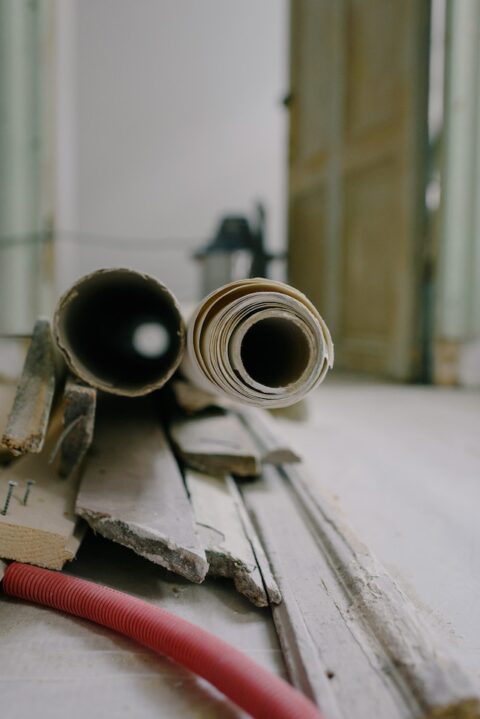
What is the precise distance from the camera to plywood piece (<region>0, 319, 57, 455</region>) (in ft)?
3.71

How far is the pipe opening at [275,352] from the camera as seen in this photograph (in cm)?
117

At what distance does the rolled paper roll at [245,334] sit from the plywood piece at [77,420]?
0.25m

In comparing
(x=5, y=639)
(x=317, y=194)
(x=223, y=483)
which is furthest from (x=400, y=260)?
(x=5, y=639)

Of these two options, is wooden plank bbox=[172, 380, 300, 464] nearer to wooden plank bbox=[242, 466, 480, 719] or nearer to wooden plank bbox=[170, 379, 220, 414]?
wooden plank bbox=[170, 379, 220, 414]

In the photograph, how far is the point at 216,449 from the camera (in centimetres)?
155

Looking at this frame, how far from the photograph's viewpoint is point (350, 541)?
3.85 feet

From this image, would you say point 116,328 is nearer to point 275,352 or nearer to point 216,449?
point 216,449

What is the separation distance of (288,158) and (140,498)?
4.85m

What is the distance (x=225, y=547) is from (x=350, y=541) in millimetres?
263

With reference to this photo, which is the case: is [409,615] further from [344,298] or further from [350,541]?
[344,298]

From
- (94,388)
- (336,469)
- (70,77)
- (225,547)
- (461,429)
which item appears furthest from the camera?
(70,77)

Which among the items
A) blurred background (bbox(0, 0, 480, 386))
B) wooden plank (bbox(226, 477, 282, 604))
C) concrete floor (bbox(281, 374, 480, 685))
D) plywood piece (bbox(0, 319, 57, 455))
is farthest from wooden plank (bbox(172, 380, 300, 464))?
blurred background (bbox(0, 0, 480, 386))

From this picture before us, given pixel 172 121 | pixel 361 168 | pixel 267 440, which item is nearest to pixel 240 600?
pixel 267 440

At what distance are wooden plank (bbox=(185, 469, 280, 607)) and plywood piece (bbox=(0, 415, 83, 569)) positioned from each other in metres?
0.25
